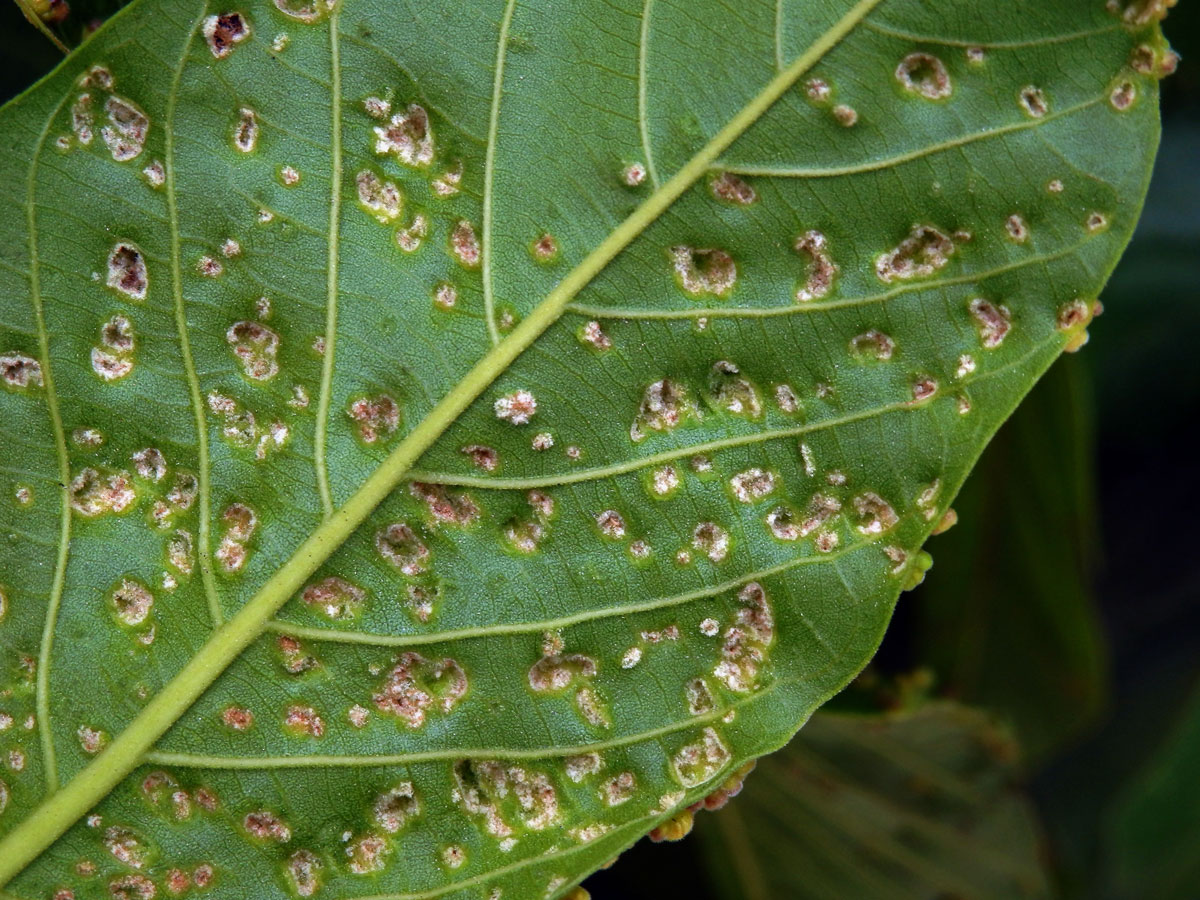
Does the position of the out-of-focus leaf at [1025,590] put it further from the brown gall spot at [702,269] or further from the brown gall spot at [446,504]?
the brown gall spot at [446,504]

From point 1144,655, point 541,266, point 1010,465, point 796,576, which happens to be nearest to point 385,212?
point 541,266

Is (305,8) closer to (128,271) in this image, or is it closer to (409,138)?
(409,138)

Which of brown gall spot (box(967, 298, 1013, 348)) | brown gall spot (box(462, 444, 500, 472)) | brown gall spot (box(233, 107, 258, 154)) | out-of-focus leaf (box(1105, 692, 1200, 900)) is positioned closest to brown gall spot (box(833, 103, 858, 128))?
brown gall spot (box(967, 298, 1013, 348))

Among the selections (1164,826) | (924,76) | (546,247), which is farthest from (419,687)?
(1164,826)

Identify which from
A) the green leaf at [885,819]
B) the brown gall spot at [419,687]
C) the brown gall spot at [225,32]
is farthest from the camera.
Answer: the green leaf at [885,819]

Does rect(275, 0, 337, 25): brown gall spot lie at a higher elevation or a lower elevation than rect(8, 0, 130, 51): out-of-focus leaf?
higher

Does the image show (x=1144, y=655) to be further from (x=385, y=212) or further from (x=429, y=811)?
(x=385, y=212)

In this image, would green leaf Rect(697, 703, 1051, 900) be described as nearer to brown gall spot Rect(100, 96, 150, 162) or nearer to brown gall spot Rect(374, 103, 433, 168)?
brown gall spot Rect(374, 103, 433, 168)

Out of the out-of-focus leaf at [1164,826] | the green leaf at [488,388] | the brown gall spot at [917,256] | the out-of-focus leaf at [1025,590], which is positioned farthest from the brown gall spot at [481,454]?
the out-of-focus leaf at [1164,826]
